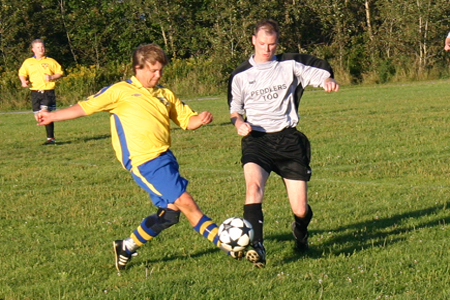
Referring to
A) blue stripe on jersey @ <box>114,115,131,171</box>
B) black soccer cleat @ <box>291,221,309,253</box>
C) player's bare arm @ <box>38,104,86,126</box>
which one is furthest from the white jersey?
player's bare arm @ <box>38,104,86,126</box>

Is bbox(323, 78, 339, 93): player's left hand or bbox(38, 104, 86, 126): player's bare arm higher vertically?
bbox(323, 78, 339, 93): player's left hand

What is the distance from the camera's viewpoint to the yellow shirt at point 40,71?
15.3 metres

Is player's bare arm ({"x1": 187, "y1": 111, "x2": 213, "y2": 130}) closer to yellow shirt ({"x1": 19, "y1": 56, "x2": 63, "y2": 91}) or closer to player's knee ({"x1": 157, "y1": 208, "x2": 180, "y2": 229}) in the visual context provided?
player's knee ({"x1": 157, "y1": 208, "x2": 180, "y2": 229})

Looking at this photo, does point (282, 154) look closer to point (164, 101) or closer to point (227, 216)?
point (164, 101)

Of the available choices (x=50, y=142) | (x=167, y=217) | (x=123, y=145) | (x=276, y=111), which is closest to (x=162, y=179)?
(x=167, y=217)

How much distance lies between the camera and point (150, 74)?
5.59 m

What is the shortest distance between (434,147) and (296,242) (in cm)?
670

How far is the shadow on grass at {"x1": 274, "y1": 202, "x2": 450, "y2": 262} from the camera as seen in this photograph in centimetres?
610

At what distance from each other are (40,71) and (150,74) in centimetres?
1033

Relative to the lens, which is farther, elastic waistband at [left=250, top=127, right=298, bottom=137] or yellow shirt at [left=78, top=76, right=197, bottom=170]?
elastic waistband at [left=250, top=127, right=298, bottom=137]

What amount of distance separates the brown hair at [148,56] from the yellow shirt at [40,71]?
10.1 meters

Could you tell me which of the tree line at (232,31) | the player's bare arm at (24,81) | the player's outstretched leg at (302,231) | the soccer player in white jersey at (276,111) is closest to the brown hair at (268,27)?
the soccer player in white jersey at (276,111)

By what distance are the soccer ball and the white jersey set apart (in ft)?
3.46

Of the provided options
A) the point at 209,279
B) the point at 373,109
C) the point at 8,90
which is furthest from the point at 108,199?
the point at 8,90
